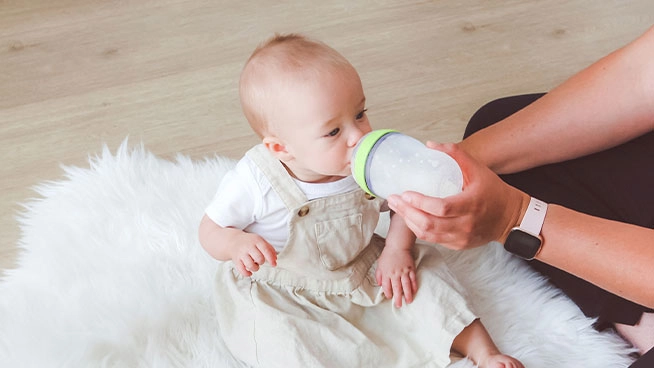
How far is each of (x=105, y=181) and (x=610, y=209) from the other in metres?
0.96

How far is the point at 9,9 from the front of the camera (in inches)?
80.0

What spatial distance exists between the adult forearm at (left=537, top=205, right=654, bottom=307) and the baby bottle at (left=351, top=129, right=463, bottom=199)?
0.18 m

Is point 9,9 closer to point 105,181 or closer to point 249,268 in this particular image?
point 105,181

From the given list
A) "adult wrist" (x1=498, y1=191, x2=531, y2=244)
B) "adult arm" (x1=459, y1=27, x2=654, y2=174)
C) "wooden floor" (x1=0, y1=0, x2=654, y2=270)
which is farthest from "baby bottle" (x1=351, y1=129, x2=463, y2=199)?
"wooden floor" (x1=0, y1=0, x2=654, y2=270)

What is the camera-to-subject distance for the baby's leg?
3.34ft

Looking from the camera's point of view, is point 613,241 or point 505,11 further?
point 505,11

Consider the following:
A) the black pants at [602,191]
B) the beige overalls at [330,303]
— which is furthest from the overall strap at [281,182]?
the black pants at [602,191]

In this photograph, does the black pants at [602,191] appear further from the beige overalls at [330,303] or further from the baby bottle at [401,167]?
the baby bottle at [401,167]

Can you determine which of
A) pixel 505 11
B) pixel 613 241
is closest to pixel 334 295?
pixel 613 241

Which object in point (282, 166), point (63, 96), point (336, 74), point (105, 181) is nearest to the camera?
point (336, 74)

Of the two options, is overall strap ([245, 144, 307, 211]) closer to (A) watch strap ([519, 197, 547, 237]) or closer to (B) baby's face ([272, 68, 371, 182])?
(B) baby's face ([272, 68, 371, 182])

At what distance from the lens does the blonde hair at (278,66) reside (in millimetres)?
889

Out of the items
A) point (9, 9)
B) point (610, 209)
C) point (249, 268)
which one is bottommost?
point (610, 209)

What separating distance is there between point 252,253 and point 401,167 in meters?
0.26
